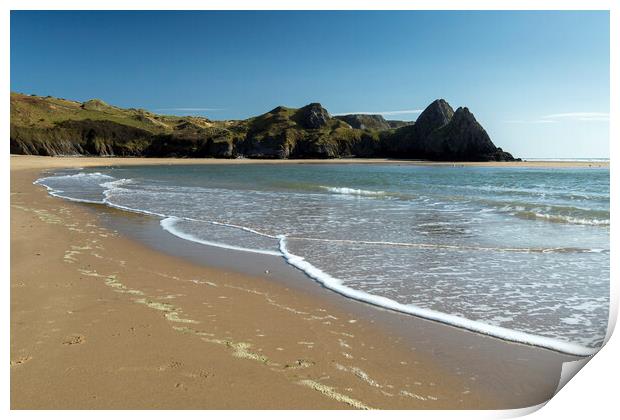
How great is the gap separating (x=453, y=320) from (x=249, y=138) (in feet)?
420

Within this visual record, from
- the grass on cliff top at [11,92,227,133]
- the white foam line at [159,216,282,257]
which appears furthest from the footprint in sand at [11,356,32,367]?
the grass on cliff top at [11,92,227,133]

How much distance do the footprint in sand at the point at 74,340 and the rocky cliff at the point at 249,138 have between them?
4346 inches

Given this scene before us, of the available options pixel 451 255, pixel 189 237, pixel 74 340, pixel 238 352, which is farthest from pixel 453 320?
pixel 189 237

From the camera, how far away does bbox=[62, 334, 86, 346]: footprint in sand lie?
15.3ft

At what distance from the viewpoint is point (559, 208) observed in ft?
63.0

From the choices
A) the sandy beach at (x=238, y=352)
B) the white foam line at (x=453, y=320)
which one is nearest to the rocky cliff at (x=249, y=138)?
the white foam line at (x=453, y=320)

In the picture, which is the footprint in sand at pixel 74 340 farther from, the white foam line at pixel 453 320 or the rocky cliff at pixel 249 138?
the rocky cliff at pixel 249 138

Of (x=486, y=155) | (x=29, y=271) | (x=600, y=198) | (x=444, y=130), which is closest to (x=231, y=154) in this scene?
(x=444, y=130)

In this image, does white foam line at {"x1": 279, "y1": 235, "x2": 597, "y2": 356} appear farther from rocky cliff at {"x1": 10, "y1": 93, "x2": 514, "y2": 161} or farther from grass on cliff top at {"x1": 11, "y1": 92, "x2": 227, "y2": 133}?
grass on cliff top at {"x1": 11, "y1": 92, "x2": 227, "y2": 133}

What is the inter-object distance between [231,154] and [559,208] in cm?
11075

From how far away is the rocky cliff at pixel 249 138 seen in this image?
10825 cm

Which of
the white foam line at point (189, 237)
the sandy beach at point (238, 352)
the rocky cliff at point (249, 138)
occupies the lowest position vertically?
the white foam line at point (189, 237)

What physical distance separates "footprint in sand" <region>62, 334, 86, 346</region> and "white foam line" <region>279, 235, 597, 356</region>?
134 inches

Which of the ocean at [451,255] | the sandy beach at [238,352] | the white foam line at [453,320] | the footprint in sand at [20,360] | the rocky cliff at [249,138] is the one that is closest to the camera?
the sandy beach at [238,352]
